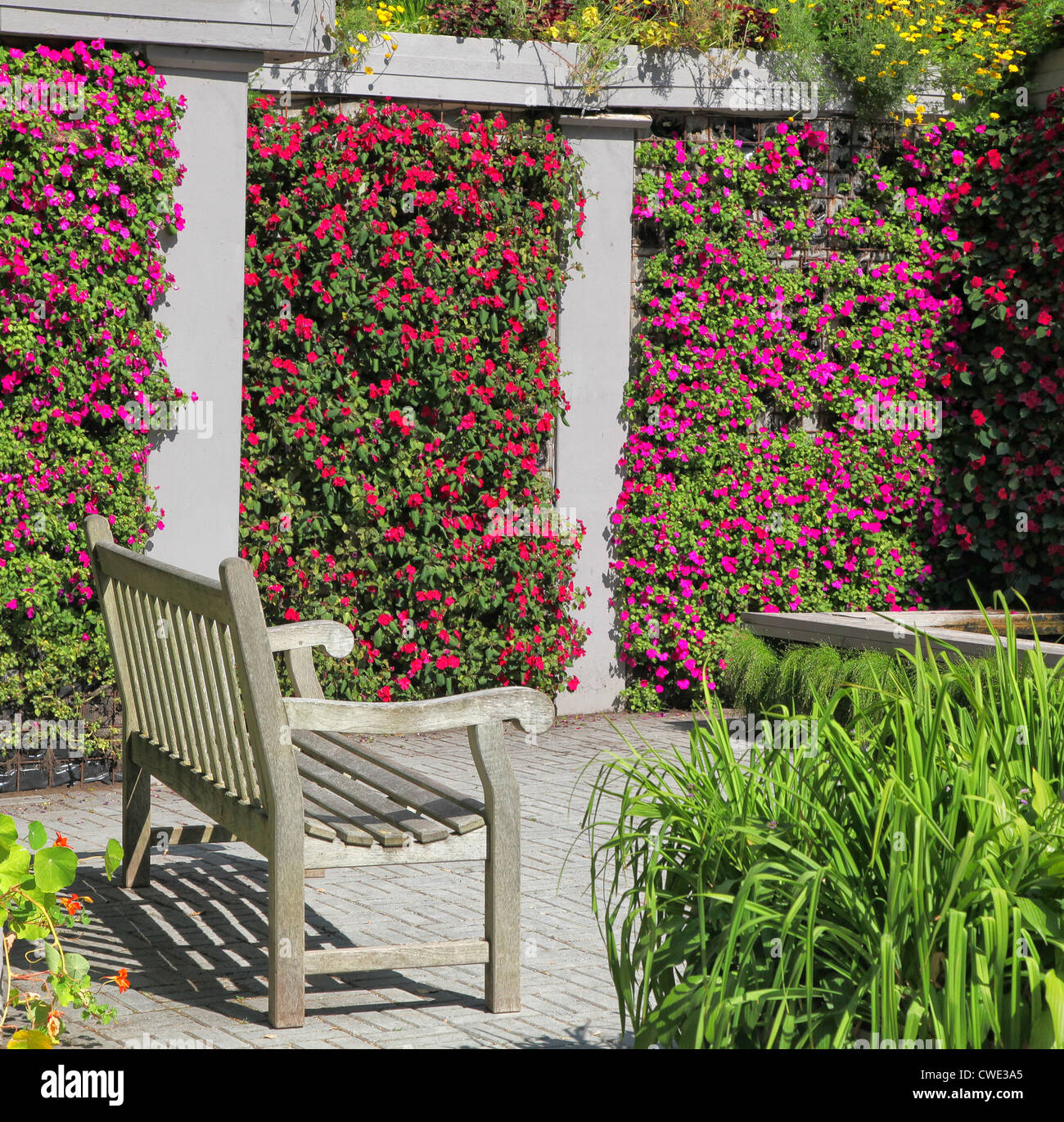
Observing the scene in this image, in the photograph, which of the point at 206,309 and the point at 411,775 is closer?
the point at 411,775

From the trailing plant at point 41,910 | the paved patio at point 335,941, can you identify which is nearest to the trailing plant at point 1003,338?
the paved patio at point 335,941

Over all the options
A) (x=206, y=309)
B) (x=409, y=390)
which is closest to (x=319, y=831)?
(x=206, y=309)

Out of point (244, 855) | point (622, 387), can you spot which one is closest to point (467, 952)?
point (244, 855)

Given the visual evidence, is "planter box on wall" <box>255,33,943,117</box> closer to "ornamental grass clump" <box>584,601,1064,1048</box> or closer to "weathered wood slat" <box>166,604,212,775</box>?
"weathered wood slat" <box>166,604,212,775</box>

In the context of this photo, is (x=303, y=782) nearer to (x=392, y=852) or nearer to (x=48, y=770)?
(x=392, y=852)

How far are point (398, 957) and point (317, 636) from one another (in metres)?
1.42

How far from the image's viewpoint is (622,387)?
7.79 metres

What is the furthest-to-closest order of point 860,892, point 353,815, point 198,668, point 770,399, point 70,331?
1. point 770,399
2. point 70,331
3. point 198,668
4. point 353,815
5. point 860,892

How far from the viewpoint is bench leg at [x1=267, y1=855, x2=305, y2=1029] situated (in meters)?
3.42

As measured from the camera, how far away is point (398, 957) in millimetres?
3557

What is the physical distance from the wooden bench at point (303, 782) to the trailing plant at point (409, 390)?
2.77m

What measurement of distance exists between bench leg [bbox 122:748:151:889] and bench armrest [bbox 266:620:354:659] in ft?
1.97

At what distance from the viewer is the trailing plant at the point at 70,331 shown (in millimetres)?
5816

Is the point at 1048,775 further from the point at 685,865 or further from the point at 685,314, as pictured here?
the point at 685,314
